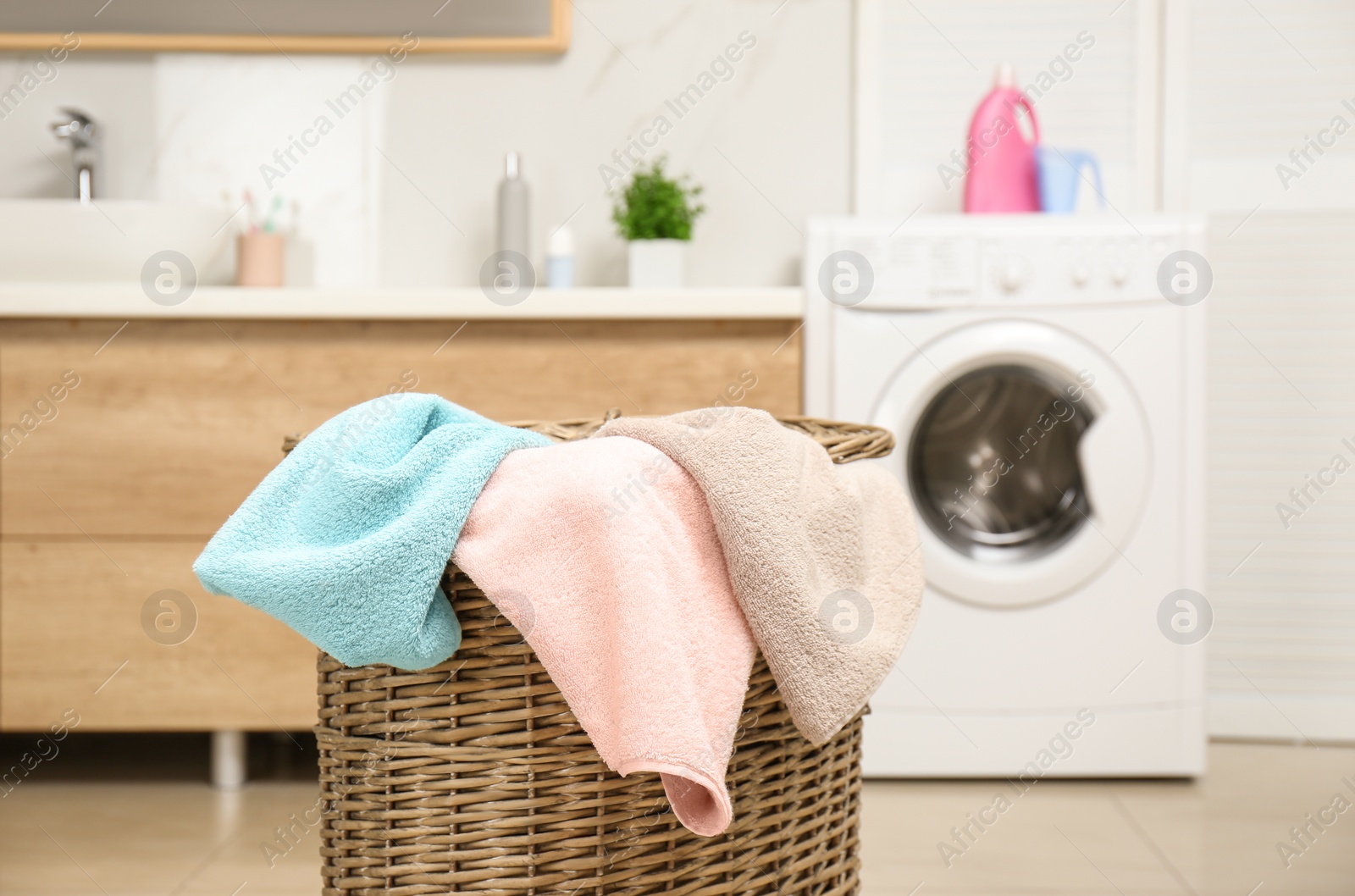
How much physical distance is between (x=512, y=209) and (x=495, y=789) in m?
1.39

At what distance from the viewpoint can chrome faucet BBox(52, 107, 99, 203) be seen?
1861 mm

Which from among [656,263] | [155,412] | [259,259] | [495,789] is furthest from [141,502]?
[495,789]

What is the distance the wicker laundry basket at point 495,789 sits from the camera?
0.71 m

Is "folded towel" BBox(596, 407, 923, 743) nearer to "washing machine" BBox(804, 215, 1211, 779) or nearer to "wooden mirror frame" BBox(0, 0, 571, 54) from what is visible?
"washing machine" BBox(804, 215, 1211, 779)

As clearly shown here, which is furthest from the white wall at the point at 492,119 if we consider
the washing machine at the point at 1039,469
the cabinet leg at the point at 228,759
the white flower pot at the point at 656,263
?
the cabinet leg at the point at 228,759

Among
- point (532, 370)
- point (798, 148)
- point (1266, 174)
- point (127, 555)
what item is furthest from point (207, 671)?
point (1266, 174)

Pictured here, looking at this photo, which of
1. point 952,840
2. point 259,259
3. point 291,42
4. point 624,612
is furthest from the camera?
point 291,42

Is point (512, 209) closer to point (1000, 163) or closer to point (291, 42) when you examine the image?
point (291, 42)

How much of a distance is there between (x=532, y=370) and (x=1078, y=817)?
1.01 meters

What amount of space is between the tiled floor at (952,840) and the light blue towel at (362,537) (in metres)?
0.71

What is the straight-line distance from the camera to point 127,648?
58.1 inches

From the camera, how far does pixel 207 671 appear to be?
148cm

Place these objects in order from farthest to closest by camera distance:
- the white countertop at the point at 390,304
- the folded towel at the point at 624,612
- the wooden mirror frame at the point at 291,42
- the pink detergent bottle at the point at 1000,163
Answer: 1. the wooden mirror frame at the point at 291,42
2. the pink detergent bottle at the point at 1000,163
3. the white countertop at the point at 390,304
4. the folded towel at the point at 624,612

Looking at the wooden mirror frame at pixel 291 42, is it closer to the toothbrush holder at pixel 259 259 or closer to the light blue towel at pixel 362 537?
the toothbrush holder at pixel 259 259
